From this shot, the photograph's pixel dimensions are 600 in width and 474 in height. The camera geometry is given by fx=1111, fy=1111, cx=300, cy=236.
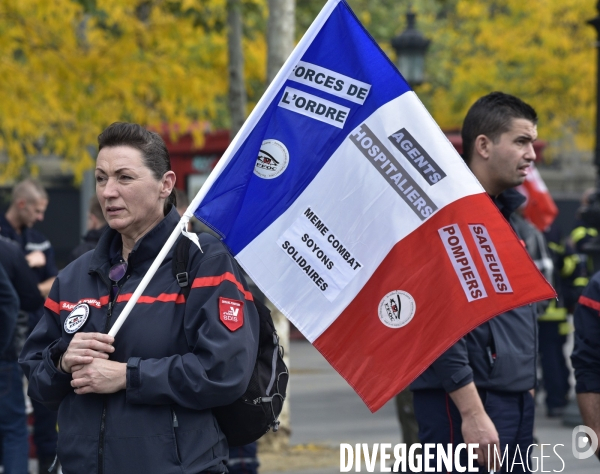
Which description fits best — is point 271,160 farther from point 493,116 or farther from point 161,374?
point 493,116

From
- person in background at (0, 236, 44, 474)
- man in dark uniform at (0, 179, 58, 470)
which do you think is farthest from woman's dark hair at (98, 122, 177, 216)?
man in dark uniform at (0, 179, 58, 470)

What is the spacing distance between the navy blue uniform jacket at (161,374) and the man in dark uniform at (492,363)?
1.13 m

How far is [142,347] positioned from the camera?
12.0 ft

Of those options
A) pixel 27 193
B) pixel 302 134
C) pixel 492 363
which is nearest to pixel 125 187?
pixel 302 134

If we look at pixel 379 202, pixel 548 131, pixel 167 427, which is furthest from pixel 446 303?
pixel 548 131

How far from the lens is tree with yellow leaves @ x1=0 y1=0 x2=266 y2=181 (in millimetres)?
12008

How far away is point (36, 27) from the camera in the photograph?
1232 centimetres

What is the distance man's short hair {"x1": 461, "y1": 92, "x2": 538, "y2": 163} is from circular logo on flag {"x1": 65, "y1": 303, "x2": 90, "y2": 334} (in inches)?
79.3

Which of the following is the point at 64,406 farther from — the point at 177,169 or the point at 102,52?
the point at 177,169

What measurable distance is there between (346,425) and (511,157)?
671 centimetres

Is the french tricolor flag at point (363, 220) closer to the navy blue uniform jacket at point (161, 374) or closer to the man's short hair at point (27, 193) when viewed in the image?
the navy blue uniform jacket at point (161, 374)

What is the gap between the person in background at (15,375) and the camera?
6871 millimetres

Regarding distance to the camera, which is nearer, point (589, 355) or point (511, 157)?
point (589, 355)

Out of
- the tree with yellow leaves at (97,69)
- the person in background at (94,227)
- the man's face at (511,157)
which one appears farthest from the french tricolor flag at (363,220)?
the tree with yellow leaves at (97,69)
